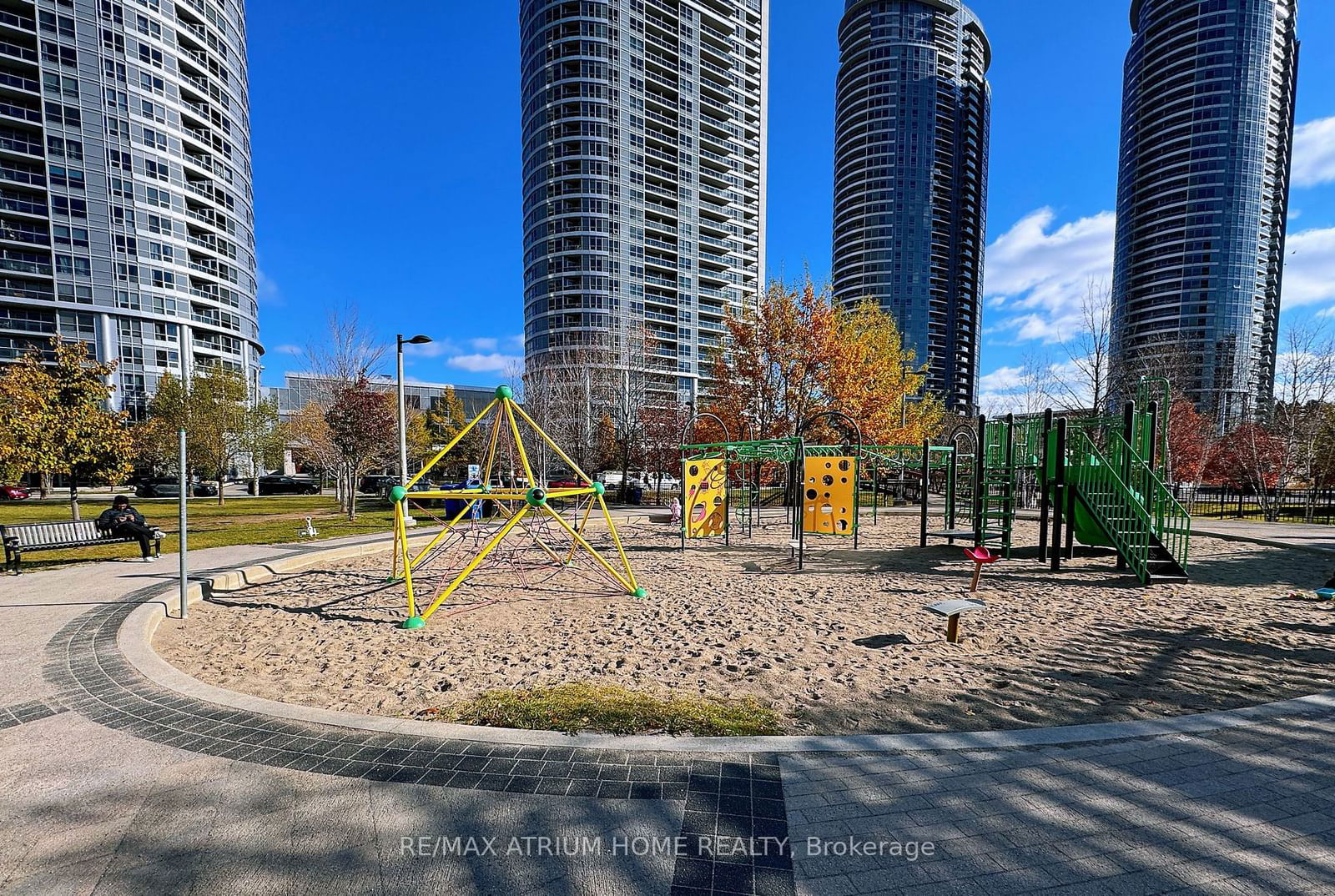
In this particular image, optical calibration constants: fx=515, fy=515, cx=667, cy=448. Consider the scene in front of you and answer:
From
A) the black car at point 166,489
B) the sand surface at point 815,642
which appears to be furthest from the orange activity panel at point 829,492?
the black car at point 166,489

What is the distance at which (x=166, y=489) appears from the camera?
35.1 metres

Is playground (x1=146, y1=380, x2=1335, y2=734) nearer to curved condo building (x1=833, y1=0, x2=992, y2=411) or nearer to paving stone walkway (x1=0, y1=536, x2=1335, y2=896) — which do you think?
paving stone walkway (x1=0, y1=536, x2=1335, y2=896)

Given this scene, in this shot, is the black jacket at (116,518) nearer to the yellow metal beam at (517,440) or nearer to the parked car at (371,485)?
the yellow metal beam at (517,440)

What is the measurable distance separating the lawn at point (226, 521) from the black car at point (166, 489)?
234 cm

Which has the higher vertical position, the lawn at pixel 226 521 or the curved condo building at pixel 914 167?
the curved condo building at pixel 914 167

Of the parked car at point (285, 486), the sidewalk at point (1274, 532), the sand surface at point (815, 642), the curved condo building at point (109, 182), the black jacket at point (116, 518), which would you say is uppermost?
the curved condo building at point (109, 182)

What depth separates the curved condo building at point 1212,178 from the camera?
8350 cm

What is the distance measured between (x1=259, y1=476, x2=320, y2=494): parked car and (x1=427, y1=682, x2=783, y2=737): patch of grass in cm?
4226

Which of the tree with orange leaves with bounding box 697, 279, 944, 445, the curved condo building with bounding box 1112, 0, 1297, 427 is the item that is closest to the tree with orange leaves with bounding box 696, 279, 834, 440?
the tree with orange leaves with bounding box 697, 279, 944, 445

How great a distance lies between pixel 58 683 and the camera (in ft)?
15.5

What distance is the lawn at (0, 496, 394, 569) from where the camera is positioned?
1164cm

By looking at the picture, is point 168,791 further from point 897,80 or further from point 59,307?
point 897,80

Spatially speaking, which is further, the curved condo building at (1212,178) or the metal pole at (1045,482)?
the curved condo building at (1212,178)

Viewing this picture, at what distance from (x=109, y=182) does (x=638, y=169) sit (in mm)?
54177
